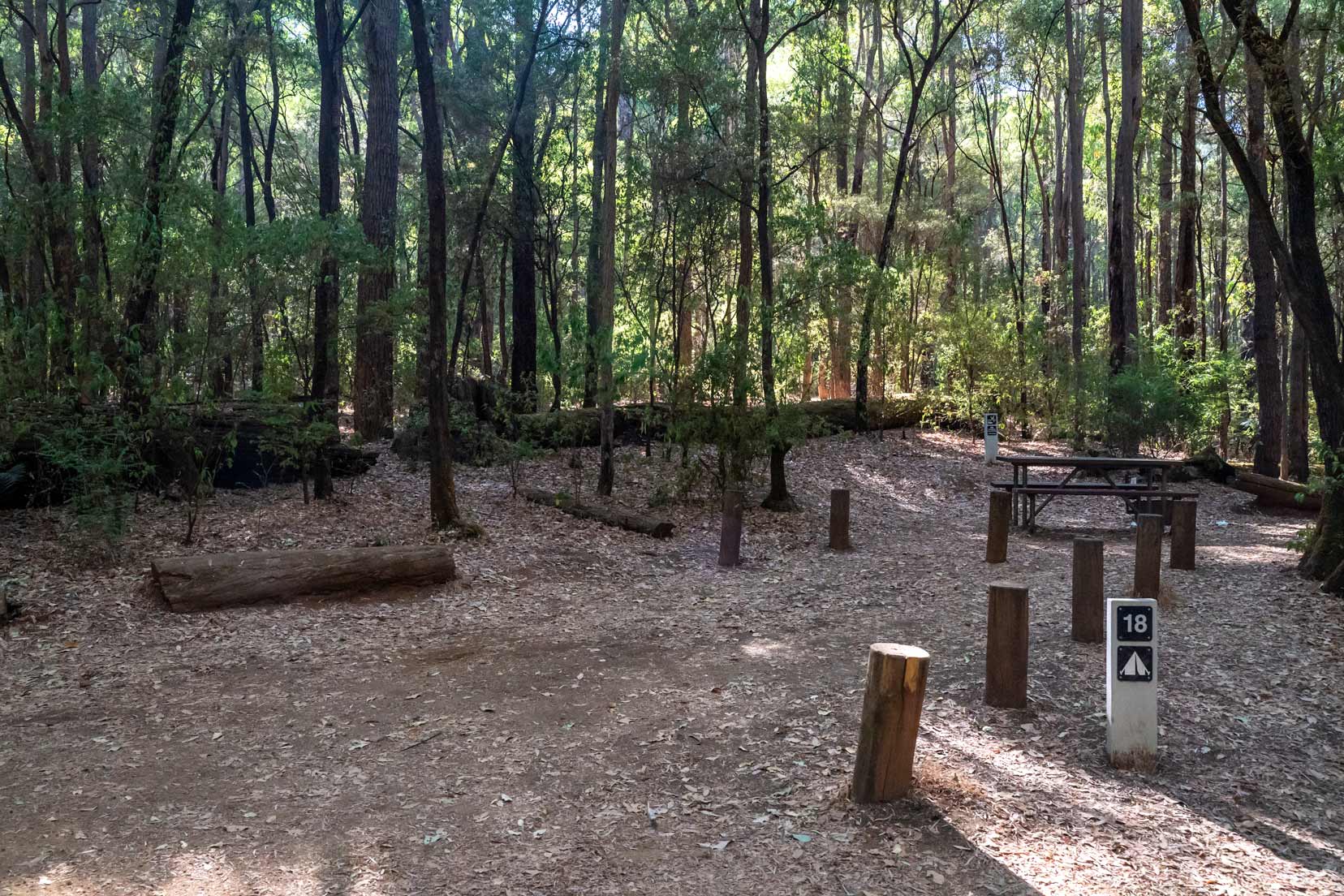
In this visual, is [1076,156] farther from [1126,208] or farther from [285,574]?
[285,574]

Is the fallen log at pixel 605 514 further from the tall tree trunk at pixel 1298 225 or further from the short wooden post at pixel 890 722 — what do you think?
the short wooden post at pixel 890 722

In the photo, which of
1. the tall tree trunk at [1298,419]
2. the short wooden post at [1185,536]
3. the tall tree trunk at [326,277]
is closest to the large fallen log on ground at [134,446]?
the tall tree trunk at [326,277]

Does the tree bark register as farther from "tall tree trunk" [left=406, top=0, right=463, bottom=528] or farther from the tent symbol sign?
the tent symbol sign

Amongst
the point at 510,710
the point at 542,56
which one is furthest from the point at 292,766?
the point at 542,56

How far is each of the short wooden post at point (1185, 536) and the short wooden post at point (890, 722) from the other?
6.18m

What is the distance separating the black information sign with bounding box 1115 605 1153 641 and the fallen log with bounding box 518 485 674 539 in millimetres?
6852

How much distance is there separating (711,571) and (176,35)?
8.25 meters

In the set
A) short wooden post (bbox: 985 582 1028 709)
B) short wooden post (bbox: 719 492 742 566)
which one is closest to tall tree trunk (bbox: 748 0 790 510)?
short wooden post (bbox: 719 492 742 566)

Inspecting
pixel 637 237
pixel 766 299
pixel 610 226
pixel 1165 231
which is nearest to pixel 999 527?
pixel 766 299

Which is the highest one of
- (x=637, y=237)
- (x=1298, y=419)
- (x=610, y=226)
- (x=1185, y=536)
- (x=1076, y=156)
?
(x=1076, y=156)

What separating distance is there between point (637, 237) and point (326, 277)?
30.9 feet

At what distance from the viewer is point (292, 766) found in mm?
4816

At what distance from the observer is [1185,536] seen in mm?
9148

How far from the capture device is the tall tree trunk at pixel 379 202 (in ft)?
48.5
